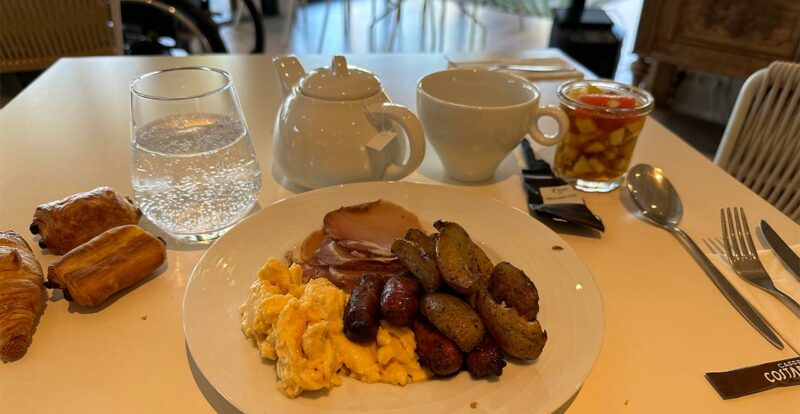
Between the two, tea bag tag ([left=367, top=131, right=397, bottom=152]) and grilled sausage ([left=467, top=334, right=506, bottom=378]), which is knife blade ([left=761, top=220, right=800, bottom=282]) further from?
tea bag tag ([left=367, top=131, right=397, bottom=152])

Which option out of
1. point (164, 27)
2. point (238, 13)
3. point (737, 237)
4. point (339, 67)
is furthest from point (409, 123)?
point (238, 13)

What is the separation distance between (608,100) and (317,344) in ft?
2.46

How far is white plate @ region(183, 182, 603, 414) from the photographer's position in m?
0.57

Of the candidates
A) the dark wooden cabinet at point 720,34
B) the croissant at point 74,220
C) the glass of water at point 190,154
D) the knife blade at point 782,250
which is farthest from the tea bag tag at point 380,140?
the dark wooden cabinet at point 720,34

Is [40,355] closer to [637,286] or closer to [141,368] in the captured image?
[141,368]

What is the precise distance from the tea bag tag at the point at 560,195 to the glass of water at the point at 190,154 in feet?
1.74

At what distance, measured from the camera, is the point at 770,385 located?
2.11 feet

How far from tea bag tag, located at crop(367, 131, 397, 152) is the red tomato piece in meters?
0.39

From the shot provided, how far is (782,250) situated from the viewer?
0.86 metres

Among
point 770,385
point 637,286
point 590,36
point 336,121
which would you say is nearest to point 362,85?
point 336,121

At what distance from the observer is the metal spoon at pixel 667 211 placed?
78 centimetres

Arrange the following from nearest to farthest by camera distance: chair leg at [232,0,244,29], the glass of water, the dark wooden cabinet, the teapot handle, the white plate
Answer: the white plate < the glass of water < the teapot handle < the dark wooden cabinet < chair leg at [232,0,244,29]

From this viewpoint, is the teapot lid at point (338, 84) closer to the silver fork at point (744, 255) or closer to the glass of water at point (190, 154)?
the glass of water at point (190, 154)

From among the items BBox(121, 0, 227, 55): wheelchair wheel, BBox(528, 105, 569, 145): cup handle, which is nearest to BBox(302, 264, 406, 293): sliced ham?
BBox(528, 105, 569, 145): cup handle
